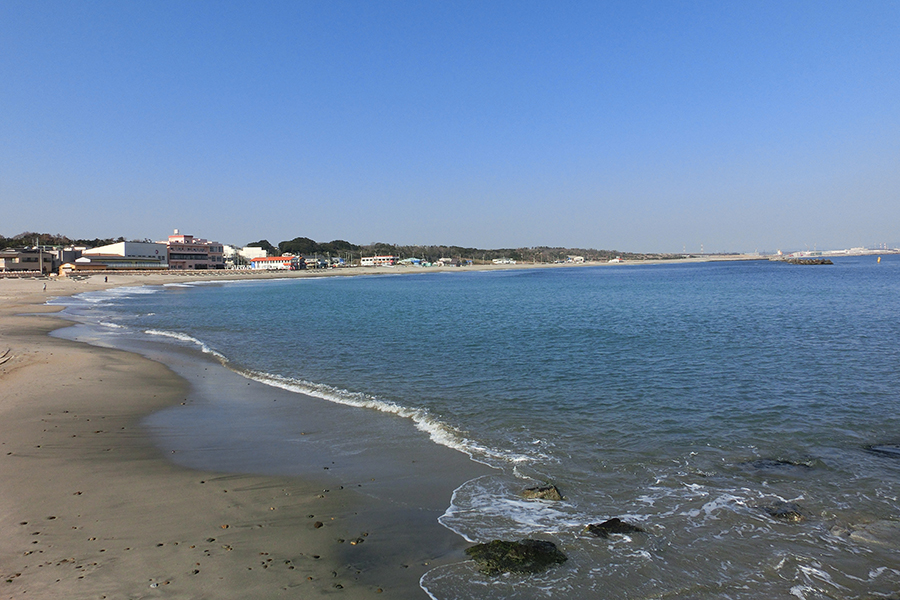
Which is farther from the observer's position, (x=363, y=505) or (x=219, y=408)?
(x=219, y=408)

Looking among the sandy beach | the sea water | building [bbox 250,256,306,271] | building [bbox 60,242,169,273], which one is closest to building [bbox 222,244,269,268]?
building [bbox 250,256,306,271]

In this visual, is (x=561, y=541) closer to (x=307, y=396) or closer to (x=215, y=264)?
(x=307, y=396)

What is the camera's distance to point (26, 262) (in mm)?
90500

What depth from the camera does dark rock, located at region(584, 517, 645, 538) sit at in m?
6.55

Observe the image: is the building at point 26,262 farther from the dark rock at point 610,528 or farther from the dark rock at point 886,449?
the dark rock at point 886,449

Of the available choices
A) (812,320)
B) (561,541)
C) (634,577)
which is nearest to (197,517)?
(561,541)

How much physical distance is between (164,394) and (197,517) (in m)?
8.01

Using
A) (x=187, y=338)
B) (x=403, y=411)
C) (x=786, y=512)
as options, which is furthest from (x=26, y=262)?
→ (x=786, y=512)

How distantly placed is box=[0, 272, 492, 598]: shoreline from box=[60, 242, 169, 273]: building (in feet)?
370

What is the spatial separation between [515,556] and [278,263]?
14699cm

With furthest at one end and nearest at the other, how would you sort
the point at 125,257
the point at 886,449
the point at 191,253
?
the point at 191,253, the point at 125,257, the point at 886,449

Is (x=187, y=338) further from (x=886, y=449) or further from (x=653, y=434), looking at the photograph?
(x=886, y=449)

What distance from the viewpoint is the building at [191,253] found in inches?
4688

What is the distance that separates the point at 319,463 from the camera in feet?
29.1
